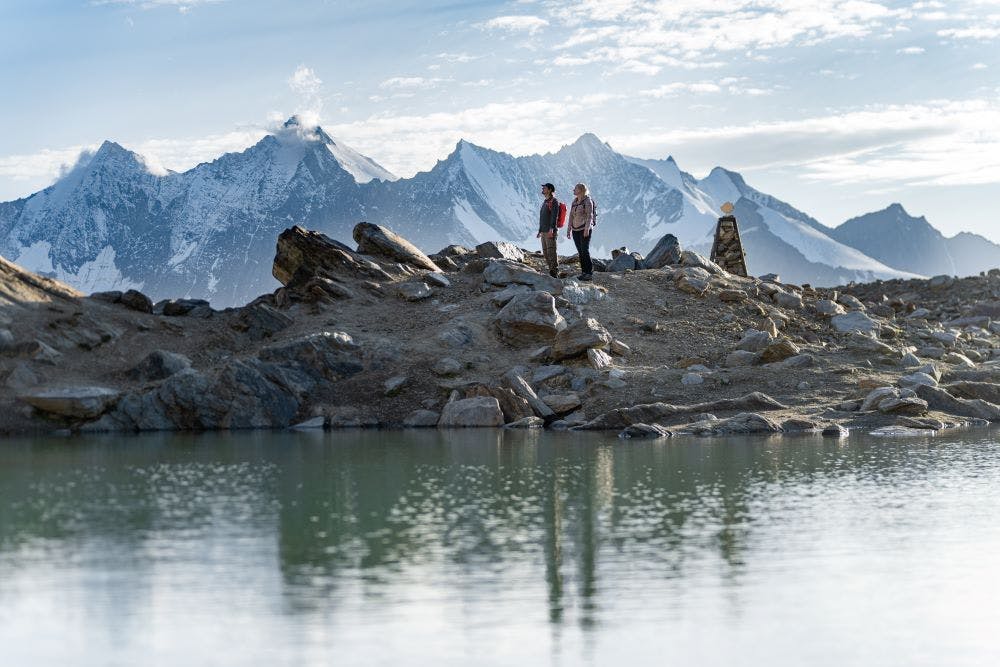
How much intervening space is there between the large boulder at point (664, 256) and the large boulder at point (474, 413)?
664 inches

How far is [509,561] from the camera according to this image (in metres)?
13.3

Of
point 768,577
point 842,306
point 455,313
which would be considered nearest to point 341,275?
point 455,313

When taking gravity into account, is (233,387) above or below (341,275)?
below

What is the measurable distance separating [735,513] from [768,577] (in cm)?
442

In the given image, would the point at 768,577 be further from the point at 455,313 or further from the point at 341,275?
the point at 341,275

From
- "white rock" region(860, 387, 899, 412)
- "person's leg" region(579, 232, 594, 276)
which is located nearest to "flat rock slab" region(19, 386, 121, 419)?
"person's leg" region(579, 232, 594, 276)

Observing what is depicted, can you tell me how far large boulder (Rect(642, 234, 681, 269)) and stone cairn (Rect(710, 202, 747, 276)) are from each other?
225cm

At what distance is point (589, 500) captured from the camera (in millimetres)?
18219

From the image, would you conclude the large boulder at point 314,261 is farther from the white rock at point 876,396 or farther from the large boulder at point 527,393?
the white rock at point 876,396

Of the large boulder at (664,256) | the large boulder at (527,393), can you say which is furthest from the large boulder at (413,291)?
the large boulder at (664,256)

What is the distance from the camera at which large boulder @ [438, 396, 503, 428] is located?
32.6 meters

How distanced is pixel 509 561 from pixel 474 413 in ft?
63.7

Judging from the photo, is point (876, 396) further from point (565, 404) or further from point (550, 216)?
point (550, 216)

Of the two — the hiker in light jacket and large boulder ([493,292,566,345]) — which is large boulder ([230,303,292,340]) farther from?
the hiker in light jacket
